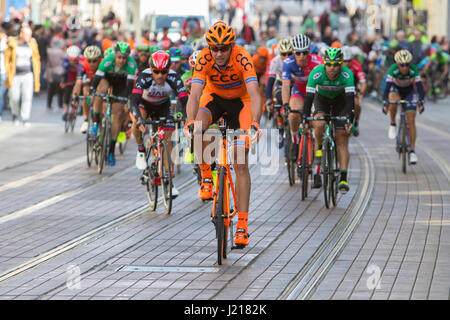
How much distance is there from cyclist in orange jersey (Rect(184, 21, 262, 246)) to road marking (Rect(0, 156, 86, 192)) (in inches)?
216

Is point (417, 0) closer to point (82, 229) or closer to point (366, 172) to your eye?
point (366, 172)

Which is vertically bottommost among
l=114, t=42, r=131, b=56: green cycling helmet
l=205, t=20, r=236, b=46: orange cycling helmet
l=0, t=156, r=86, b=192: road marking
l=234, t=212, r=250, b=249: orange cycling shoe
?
Answer: l=0, t=156, r=86, b=192: road marking

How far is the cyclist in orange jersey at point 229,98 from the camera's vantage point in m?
9.65

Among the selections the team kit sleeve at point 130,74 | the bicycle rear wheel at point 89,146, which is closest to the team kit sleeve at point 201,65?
the team kit sleeve at point 130,74

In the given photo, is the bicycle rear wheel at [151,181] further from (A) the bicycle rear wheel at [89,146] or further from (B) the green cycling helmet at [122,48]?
(A) the bicycle rear wheel at [89,146]

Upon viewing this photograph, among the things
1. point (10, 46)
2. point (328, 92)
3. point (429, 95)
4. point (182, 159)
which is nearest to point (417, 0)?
point (429, 95)

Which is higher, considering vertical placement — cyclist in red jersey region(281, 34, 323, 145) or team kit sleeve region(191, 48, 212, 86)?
team kit sleeve region(191, 48, 212, 86)

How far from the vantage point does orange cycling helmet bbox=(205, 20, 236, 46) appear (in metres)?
9.60

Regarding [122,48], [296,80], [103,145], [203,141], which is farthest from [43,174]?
[203,141]

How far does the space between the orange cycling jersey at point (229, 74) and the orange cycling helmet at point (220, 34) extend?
302 mm

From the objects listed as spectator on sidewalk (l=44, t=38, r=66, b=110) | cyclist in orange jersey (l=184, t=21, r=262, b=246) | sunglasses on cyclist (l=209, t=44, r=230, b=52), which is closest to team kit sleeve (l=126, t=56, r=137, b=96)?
cyclist in orange jersey (l=184, t=21, r=262, b=246)

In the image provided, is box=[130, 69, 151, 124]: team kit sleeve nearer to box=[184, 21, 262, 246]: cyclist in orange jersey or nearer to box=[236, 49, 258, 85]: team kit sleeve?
box=[184, 21, 262, 246]: cyclist in orange jersey

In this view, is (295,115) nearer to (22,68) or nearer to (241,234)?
(241,234)

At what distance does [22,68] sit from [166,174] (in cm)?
1187
